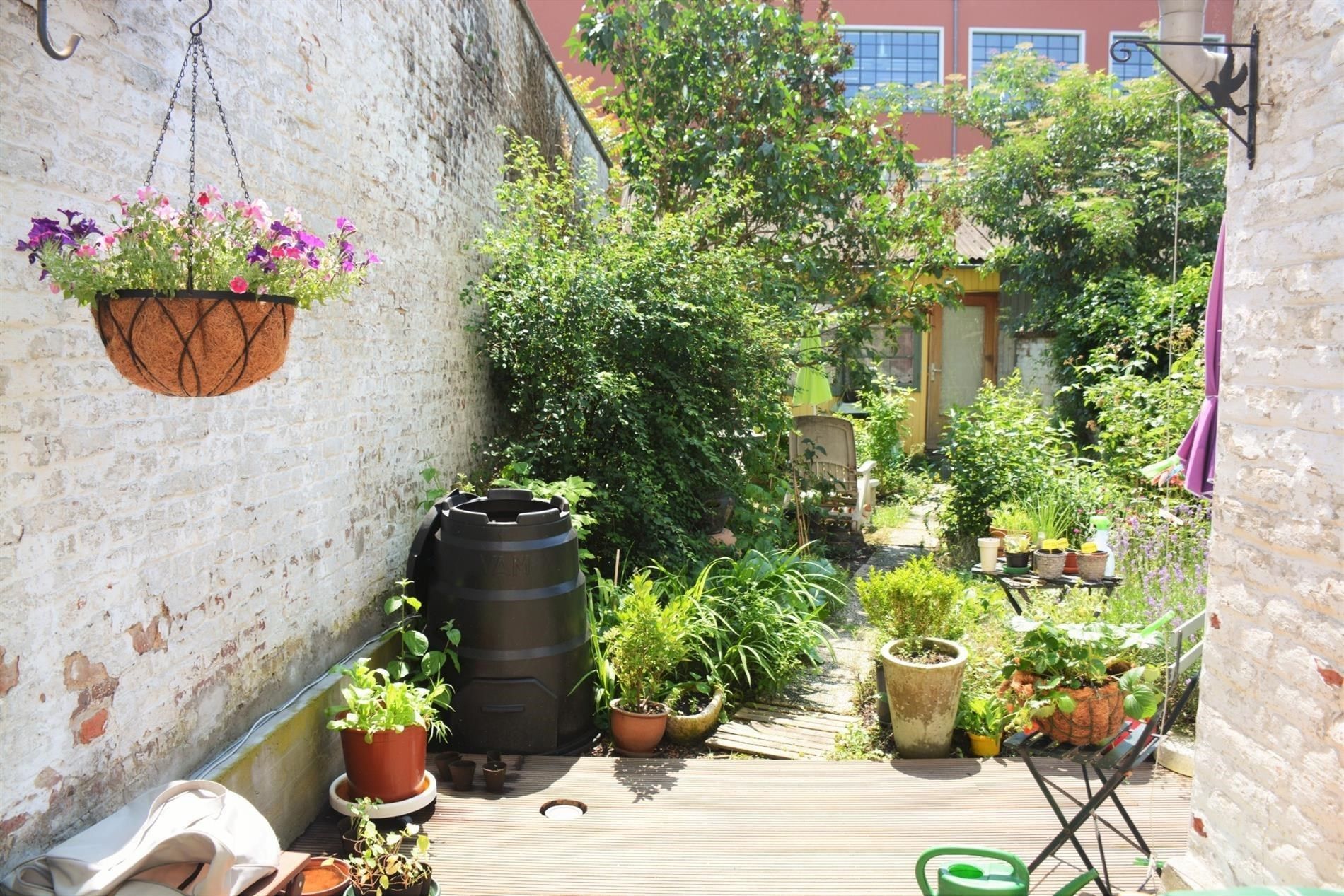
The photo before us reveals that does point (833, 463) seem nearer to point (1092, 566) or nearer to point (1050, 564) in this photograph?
point (1050, 564)

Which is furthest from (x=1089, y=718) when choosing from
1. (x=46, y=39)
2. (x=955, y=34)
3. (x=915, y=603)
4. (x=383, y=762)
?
(x=955, y=34)

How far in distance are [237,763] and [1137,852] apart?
3.21m

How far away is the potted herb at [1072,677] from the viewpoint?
4.54m

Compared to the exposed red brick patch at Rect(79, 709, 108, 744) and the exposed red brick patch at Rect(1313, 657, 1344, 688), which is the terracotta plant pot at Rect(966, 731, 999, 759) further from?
the exposed red brick patch at Rect(79, 709, 108, 744)

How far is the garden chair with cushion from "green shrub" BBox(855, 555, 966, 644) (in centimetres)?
392

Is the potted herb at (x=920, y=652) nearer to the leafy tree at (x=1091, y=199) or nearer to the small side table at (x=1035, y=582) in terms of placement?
the small side table at (x=1035, y=582)

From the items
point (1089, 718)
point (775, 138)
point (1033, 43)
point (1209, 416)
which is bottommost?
point (1089, 718)

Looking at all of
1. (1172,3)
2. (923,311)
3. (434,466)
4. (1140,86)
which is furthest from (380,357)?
(1140,86)

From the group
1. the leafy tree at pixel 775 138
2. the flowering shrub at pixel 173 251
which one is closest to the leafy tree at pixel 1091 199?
the leafy tree at pixel 775 138

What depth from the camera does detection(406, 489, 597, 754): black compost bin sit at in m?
4.57

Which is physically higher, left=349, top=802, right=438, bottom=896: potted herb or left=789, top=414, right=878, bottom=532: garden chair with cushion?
left=789, top=414, right=878, bottom=532: garden chair with cushion

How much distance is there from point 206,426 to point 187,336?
3.33 ft

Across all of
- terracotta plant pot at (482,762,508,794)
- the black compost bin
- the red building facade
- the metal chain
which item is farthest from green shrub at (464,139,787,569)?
the red building facade

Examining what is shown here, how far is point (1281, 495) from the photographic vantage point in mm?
2736
